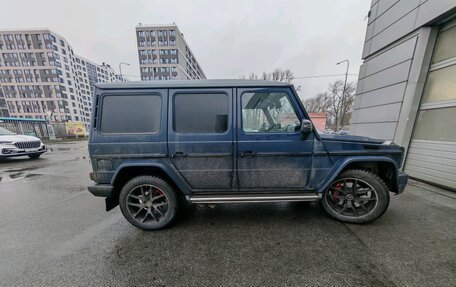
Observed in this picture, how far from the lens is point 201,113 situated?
249cm

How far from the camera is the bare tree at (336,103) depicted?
103ft

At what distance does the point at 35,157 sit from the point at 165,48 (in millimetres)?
49810

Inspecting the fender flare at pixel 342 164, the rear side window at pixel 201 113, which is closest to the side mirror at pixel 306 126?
the fender flare at pixel 342 164

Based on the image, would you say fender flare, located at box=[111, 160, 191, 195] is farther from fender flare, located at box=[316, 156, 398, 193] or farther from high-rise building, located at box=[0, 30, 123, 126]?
high-rise building, located at box=[0, 30, 123, 126]

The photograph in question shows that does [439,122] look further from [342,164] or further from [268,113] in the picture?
[268,113]

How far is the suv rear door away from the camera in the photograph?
245 cm

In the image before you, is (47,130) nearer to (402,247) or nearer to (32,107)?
(402,247)

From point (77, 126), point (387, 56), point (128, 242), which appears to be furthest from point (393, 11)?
point (77, 126)

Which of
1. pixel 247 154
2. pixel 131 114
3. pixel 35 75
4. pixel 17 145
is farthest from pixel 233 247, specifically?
pixel 35 75

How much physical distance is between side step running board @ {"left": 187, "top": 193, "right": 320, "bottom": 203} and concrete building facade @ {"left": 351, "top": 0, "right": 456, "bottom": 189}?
4349 mm

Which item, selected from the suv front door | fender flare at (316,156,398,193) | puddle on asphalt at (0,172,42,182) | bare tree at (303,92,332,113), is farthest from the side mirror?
bare tree at (303,92,332,113)

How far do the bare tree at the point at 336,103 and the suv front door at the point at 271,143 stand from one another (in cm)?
3124

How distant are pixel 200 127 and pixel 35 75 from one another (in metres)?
74.8

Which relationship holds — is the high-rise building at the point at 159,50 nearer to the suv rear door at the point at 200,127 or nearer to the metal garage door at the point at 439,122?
the metal garage door at the point at 439,122
